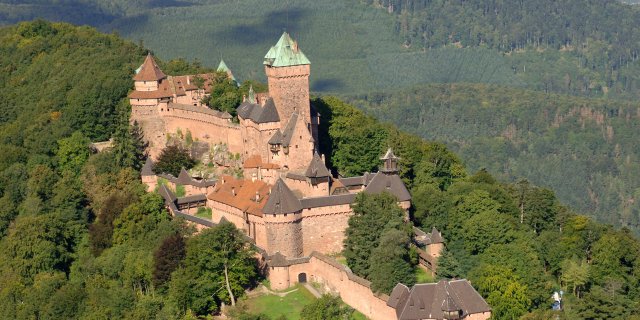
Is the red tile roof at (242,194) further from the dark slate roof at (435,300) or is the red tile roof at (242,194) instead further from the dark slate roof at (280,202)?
the dark slate roof at (435,300)

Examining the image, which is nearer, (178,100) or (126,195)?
(126,195)

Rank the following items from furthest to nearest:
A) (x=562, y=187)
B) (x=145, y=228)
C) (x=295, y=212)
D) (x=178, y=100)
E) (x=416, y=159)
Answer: (x=562, y=187) < (x=178, y=100) < (x=416, y=159) < (x=145, y=228) < (x=295, y=212)

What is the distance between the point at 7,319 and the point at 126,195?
38.4ft

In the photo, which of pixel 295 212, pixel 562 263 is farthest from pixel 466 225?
pixel 295 212

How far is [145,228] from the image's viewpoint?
7956 cm

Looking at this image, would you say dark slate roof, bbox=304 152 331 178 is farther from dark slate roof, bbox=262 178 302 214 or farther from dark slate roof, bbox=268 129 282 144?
dark slate roof, bbox=268 129 282 144

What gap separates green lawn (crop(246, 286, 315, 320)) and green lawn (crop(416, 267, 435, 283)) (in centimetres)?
650

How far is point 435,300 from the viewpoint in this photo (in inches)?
2549

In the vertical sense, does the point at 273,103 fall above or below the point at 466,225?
above

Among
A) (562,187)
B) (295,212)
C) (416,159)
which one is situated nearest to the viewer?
(295,212)

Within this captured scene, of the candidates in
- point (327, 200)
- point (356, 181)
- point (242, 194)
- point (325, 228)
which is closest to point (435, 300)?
point (325, 228)

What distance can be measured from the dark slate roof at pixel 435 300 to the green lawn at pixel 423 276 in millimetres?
4593

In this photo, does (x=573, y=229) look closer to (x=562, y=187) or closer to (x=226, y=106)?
(x=226, y=106)

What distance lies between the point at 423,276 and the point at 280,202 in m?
9.87
